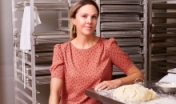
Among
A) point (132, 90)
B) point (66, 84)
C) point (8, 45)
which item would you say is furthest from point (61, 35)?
point (132, 90)

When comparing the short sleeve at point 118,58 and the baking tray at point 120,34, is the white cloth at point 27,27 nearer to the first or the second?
the baking tray at point 120,34

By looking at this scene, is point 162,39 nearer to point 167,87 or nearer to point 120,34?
point 120,34

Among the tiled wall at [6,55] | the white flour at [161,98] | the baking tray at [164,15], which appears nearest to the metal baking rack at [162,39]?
the baking tray at [164,15]

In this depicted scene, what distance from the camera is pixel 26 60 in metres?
2.69

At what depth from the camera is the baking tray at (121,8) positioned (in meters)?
2.71

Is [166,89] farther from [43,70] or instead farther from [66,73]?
[43,70]

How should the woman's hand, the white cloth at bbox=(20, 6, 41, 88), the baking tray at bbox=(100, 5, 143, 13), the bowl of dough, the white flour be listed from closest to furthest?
the white flour < the bowl of dough < the woman's hand < the white cloth at bbox=(20, 6, 41, 88) < the baking tray at bbox=(100, 5, 143, 13)

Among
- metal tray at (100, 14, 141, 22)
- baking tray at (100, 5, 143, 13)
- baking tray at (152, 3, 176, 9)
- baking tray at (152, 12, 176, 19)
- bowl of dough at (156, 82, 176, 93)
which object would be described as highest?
baking tray at (152, 3, 176, 9)

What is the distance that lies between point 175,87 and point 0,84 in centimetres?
190

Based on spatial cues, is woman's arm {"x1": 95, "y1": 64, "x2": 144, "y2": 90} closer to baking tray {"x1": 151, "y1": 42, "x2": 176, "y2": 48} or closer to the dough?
the dough

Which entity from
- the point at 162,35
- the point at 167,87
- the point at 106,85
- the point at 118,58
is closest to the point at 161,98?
the point at 167,87

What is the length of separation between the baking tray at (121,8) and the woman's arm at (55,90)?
3.67 feet

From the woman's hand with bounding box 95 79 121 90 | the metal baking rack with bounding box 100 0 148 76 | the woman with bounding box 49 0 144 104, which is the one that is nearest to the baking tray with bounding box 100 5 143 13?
the metal baking rack with bounding box 100 0 148 76

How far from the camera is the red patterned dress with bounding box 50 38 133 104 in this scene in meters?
1.79
